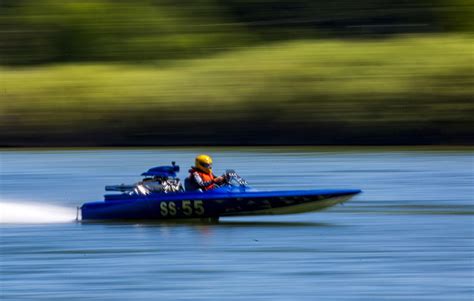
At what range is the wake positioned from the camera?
1831cm

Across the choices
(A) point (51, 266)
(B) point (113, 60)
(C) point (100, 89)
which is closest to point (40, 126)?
(C) point (100, 89)

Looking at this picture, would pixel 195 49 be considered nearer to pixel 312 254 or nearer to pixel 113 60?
pixel 113 60

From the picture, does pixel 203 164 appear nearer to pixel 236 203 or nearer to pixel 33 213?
pixel 236 203

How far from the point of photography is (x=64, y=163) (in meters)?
31.4

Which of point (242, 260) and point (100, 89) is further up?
point (100, 89)

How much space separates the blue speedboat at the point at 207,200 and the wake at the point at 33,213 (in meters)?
1.67

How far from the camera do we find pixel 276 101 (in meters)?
41.4

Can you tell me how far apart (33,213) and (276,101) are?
22.6 metres

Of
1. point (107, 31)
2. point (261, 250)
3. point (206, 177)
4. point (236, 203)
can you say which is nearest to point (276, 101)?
point (107, 31)

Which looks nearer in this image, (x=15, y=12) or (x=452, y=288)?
(x=452, y=288)

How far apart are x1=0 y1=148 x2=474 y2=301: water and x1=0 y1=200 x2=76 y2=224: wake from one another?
23 mm

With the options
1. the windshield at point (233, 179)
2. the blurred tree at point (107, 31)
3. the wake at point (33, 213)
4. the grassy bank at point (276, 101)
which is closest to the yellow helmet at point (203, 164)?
the windshield at point (233, 179)

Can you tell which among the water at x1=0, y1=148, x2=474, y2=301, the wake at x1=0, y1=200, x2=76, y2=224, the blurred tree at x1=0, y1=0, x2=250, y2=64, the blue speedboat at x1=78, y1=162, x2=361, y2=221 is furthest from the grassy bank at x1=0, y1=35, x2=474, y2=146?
the blue speedboat at x1=78, y1=162, x2=361, y2=221

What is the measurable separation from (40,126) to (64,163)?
36.0ft
